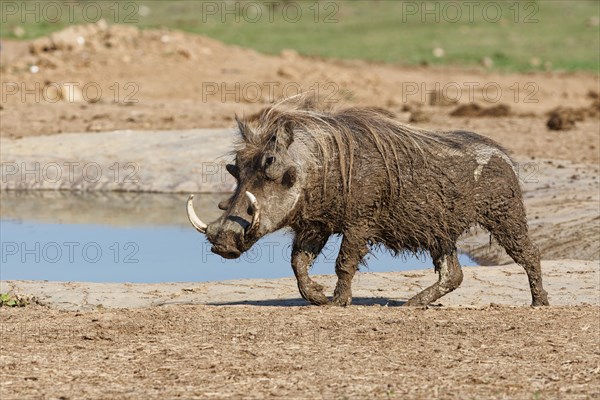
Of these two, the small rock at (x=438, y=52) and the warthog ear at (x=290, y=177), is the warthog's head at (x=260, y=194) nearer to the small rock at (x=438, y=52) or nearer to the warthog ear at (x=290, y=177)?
the warthog ear at (x=290, y=177)

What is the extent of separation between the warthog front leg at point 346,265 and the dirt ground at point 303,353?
436 millimetres

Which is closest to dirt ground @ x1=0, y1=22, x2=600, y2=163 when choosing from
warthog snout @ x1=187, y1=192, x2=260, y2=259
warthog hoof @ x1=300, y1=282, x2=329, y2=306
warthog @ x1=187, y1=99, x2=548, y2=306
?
warthog @ x1=187, y1=99, x2=548, y2=306

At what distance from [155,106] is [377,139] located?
1297cm

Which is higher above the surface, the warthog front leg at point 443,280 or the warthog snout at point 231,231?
the warthog snout at point 231,231

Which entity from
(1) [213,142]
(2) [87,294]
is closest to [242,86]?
(1) [213,142]

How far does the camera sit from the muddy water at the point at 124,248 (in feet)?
37.6

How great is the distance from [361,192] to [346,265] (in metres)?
0.51

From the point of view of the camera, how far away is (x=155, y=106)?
70.2ft

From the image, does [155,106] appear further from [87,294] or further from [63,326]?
[63,326]

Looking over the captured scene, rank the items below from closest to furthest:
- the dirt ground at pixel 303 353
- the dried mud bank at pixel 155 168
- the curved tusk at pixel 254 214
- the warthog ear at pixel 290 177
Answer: the dirt ground at pixel 303 353 → the curved tusk at pixel 254 214 → the warthog ear at pixel 290 177 → the dried mud bank at pixel 155 168

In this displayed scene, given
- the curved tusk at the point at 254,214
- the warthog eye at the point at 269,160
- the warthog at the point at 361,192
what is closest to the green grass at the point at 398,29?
the warthog at the point at 361,192

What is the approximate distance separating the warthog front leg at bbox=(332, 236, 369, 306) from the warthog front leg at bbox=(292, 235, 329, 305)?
109 millimetres

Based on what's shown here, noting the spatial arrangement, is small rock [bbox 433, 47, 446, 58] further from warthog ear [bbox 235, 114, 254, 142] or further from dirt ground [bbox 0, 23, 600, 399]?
warthog ear [bbox 235, 114, 254, 142]

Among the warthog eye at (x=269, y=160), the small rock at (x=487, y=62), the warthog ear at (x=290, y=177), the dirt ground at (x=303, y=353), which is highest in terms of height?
the warthog eye at (x=269, y=160)
